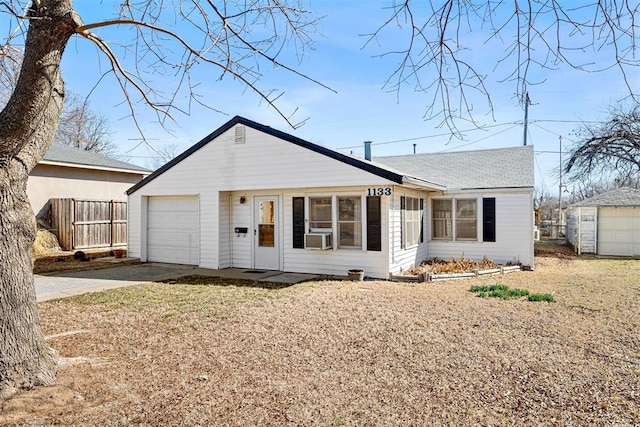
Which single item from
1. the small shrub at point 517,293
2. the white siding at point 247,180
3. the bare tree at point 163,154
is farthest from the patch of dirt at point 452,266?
the bare tree at point 163,154

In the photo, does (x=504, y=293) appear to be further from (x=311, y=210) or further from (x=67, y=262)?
→ (x=67, y=262)

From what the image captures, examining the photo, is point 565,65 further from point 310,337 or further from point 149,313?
point 149,313

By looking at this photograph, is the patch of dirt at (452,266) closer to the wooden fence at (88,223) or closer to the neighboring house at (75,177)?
the wooden fence at (88,223)

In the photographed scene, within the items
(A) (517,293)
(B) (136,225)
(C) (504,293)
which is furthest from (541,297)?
(B) (136,225)

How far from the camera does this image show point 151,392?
146 inches

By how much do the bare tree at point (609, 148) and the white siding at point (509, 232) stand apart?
9872 mm

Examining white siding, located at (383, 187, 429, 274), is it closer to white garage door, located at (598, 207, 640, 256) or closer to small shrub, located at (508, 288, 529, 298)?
small shrub, located at (508, 288, 529, 298)

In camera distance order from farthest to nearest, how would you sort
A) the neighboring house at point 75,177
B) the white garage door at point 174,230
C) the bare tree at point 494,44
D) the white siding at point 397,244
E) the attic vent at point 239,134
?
the neighboring house at point 75,177, the white garage door at point 174,230, the attic vent at point 239,134, the white siding at point 397,244, the bare tree at point 494,44

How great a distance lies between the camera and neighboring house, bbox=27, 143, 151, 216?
51.1 feet

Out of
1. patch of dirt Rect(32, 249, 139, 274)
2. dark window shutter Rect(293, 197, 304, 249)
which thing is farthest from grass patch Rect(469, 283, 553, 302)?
patch of dirt Rect(32, 249, 139, 274)

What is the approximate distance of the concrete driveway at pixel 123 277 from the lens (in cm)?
867

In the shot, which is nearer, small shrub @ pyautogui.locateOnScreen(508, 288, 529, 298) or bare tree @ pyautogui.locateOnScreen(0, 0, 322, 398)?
bare tree @ pyautogui.locateOnScreen(0, 0, 322, 398)

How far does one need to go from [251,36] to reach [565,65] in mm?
2711

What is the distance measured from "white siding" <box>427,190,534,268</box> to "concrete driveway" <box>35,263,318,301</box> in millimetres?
5679
